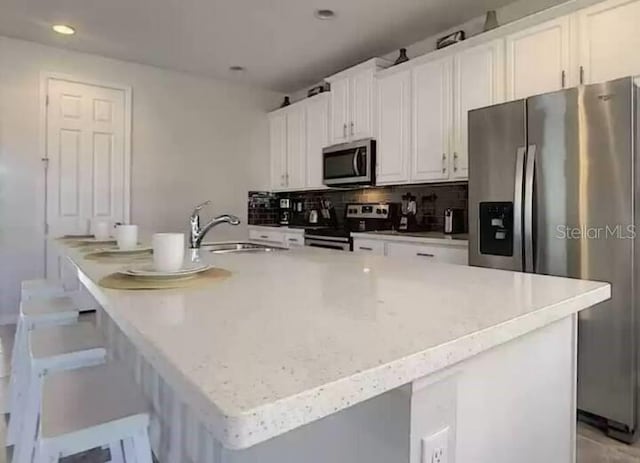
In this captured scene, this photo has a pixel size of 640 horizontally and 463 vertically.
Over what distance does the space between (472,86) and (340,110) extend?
151 cm

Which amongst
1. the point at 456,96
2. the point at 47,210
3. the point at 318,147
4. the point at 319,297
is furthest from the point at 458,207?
the point at 47,210

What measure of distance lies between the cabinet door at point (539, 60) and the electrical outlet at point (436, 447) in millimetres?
2513

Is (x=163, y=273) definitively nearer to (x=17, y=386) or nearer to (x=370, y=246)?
(x=17, y=386)

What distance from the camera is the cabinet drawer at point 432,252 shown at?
2969mm

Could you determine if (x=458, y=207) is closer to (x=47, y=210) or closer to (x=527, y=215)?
(x=527, y=215)

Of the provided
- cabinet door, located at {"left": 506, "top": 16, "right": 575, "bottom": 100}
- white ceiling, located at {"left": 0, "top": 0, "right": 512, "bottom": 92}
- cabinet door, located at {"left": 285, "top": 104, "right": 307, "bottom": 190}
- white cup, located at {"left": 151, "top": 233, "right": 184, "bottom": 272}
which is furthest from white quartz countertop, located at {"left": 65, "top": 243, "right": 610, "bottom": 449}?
cabinet door, located at {"left": 285, "top": 104, "right": 307, "bottom": 190}

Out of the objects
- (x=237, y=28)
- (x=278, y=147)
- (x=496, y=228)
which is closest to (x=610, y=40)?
(x=496, y=228)

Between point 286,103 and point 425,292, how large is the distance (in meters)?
4.76

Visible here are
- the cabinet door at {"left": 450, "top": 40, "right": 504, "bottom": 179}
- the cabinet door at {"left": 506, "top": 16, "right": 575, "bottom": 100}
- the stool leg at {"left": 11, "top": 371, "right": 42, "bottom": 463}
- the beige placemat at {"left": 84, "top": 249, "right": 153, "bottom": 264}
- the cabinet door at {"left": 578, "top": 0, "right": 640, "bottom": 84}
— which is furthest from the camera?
the cabinet door at {"left": 450, "top": 40, "right": 504, "bottom": 179}

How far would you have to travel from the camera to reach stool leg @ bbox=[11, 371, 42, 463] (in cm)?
139

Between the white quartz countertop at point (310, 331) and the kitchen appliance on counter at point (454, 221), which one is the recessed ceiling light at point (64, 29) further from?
the kitchen appliance on counter at point (454, 221)

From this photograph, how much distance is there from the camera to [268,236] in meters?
5.12

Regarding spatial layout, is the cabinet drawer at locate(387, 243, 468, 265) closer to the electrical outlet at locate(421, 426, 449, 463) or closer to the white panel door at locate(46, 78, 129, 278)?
the electrical outlet at locate(421, 426, 449, 463)

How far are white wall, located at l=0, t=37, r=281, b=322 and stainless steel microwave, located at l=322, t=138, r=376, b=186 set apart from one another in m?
1.33
